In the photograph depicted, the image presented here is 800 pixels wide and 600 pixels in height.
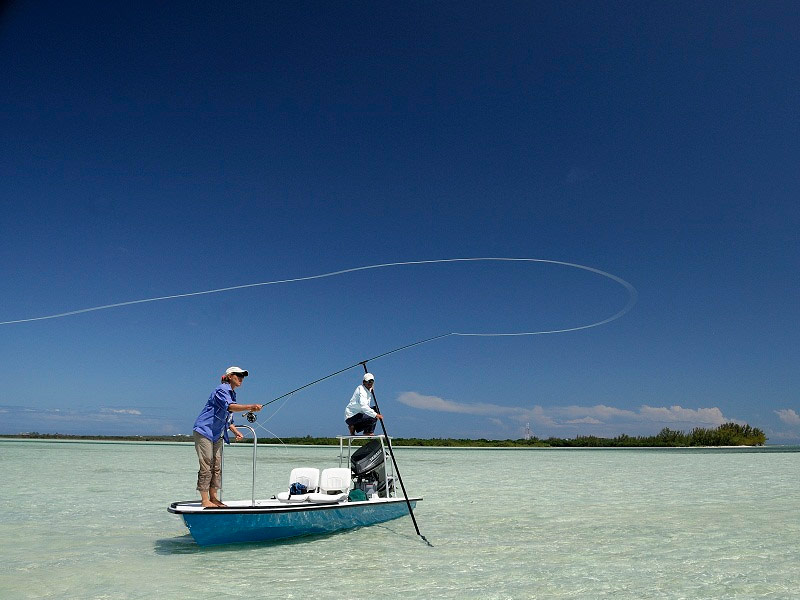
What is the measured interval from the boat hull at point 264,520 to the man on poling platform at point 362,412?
1.15 m

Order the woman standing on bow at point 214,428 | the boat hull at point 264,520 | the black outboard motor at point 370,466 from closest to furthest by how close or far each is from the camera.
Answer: the boat hull at point 264,520
the woman standing on bow at point 214,428
the black outboard motor at point 370,466

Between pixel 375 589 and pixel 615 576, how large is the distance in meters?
2.84

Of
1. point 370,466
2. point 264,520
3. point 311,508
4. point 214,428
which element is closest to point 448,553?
point 311,508

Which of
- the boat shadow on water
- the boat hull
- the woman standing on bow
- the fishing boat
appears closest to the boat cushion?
the fishing boat

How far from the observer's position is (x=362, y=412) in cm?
995

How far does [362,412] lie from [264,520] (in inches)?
89.3

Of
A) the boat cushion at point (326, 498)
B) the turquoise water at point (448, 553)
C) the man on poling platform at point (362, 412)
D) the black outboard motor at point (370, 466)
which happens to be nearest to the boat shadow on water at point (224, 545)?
the turquoise water at point (448, 553)

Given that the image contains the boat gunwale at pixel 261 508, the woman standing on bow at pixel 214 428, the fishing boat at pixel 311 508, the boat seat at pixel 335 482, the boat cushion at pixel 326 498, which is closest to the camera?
the boat gunwale at pixel 261 508

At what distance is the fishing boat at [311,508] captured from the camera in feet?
26.7

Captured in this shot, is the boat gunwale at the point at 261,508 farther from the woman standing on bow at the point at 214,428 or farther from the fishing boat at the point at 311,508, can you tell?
the woman standing on bow at the point at 214,428

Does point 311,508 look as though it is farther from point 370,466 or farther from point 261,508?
point 370,466

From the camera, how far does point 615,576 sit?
7375mm

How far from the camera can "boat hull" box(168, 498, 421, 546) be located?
8.02 m

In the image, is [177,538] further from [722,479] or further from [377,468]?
[722,479]
